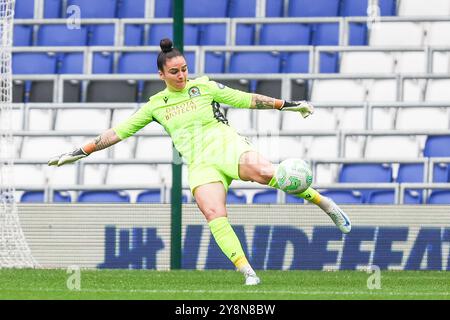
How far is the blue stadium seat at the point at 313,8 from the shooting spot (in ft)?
61.9

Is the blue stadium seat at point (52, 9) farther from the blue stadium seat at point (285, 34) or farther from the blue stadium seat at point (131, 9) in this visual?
the blue stadium seat at point (285, 34)

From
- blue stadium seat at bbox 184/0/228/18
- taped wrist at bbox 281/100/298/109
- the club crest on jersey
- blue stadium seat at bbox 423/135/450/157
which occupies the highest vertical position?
blue stadium seat at bbox 184/0/228/18

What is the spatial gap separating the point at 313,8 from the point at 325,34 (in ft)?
2.74

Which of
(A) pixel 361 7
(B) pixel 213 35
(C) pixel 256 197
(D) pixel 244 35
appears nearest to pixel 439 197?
(C) pixel 256 197

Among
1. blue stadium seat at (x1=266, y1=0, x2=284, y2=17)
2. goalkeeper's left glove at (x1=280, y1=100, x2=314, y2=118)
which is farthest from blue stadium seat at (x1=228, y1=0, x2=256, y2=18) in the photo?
goalkeeper's left glove at (x1=280, y1=100, x2=314, y2=118)

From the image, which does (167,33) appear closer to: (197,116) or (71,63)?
(71,63)

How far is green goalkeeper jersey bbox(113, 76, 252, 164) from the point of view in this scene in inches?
460

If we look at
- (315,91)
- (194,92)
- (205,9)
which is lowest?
(315,91)

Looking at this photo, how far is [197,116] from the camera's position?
461 inches

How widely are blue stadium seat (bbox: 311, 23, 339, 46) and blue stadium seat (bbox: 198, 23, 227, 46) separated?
121 cm

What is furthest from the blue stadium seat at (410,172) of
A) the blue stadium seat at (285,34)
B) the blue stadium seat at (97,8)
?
the blue stadium seat at (97,8)

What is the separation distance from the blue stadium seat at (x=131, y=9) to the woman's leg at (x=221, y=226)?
8400 millimetres

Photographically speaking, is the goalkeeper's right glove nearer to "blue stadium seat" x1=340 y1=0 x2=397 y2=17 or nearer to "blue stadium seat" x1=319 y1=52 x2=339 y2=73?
"blue stadium seat" x1=319 y1=52 x2=339 y2=73

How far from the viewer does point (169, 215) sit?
1490cm
